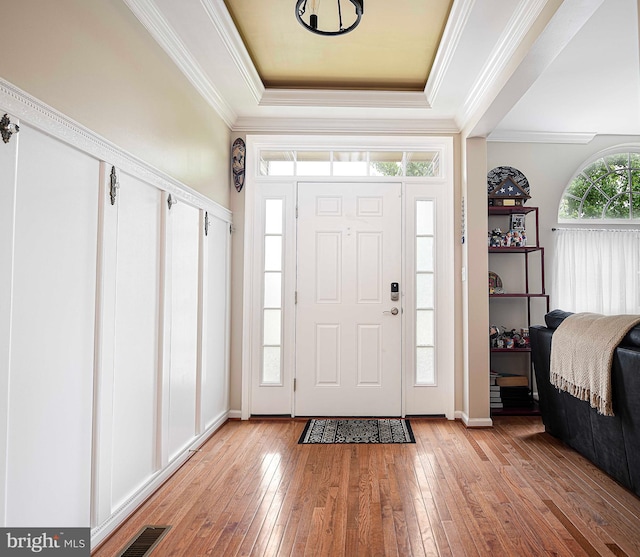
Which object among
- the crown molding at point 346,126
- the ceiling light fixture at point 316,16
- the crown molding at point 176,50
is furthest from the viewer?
the crown molding at point 346,126

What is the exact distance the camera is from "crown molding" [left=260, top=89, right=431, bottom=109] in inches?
137

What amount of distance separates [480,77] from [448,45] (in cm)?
44

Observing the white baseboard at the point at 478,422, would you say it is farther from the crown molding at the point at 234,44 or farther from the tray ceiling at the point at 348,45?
the crown molding at the point at 234,44

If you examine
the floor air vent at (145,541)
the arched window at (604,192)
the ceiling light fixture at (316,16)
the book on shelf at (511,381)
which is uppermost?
the ceiling light fixture at (316,16)

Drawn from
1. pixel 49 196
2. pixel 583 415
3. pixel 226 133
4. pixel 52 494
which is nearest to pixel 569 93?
pixel 583 415

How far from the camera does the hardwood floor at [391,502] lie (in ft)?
6.24

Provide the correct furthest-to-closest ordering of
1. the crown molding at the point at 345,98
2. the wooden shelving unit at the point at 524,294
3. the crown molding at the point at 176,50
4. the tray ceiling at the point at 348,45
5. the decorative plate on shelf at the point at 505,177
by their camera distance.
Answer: the decorative plate on shelf at the point at 505,177 → the wooden shelving unit at the point at 524,294 → the crown molding at the point at 345,98 → the tray ceiling at the point at 348,45 → the crown molding at the point at 176,50

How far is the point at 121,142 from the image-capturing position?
2.07 meters

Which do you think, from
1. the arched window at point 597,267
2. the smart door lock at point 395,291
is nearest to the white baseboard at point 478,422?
the smart door lock at point 395,291

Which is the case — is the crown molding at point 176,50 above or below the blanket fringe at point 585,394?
above

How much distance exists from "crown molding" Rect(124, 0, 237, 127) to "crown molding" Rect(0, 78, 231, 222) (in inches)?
29.2

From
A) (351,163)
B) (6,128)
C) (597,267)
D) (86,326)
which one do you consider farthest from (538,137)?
(6,128)

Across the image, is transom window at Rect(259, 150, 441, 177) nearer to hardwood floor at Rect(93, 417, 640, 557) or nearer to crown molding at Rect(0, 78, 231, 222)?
crown molding at Rect(0, 78, 231, 222)

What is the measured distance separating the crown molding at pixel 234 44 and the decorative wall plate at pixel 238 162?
0.49m
